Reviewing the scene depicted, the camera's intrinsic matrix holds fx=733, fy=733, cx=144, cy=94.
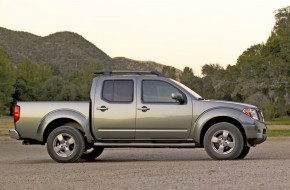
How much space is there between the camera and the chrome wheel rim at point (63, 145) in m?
15.8

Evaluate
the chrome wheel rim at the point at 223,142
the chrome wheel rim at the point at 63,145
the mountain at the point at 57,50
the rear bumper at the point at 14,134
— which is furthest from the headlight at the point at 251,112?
the mountain at the point at 57,50

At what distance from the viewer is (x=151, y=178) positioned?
11789 millimetres

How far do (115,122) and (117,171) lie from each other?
2.77 meters

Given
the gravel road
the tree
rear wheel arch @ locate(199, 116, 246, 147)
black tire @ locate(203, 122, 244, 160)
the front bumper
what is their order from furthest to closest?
the tree → rear wheel arch @ locate(199, 116, 246, 147) → the front bumper → black tire @ locate(203, 122, 244, 160) → the gravel road

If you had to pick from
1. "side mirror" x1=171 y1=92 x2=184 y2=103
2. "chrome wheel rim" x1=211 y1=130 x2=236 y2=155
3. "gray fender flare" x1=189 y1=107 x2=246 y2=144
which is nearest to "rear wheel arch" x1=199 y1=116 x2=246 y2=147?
"gray fender flare" x1=189 y1=107 x2=246 y2=144

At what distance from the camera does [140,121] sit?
15.8m

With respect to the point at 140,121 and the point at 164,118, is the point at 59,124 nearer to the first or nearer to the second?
the point at 140,121

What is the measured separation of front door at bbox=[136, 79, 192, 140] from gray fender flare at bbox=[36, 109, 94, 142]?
1090 mm

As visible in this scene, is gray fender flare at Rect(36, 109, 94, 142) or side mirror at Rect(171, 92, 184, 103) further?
gray fender flare at Rect(36, 109, 94, 142)

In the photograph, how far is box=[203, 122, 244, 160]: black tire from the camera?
50.3ft

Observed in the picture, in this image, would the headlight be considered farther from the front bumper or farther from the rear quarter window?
the rear quarter window

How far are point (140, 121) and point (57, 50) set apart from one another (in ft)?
512

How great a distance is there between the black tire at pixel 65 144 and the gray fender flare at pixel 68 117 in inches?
6.8

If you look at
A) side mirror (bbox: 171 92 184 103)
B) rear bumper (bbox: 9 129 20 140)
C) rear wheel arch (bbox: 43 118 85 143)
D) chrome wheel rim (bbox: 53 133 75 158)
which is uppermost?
side mirror (bbox: 171 92 184 103)
